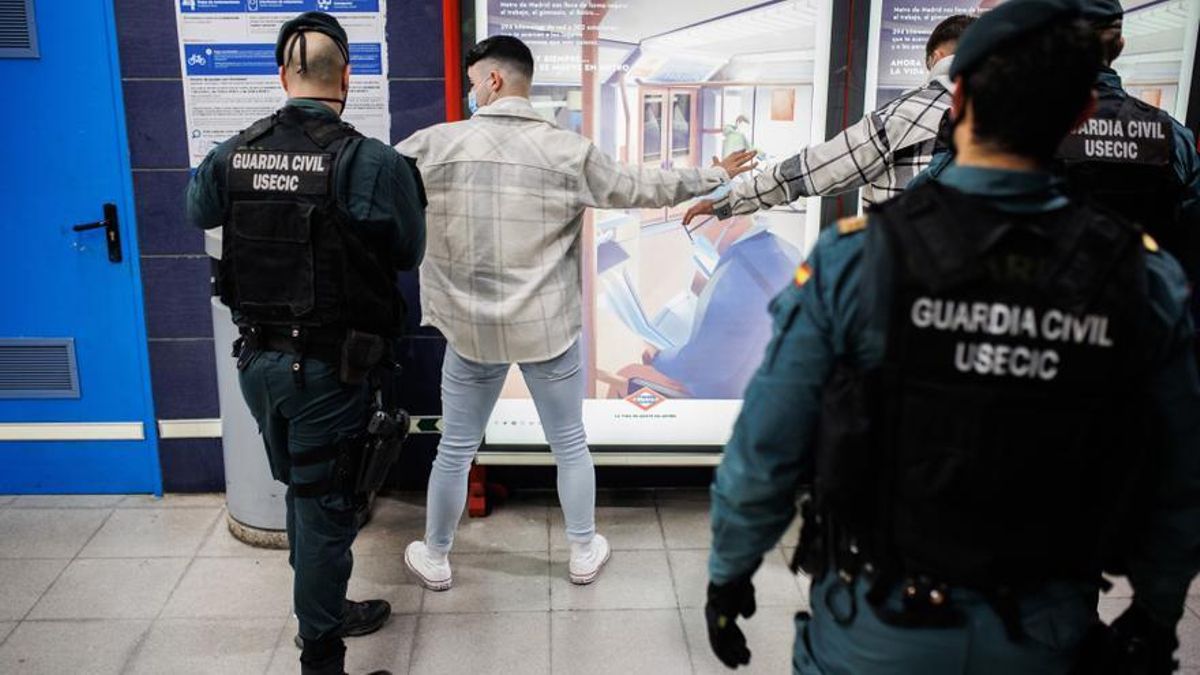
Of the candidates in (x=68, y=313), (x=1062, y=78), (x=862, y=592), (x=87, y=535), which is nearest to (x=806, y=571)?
(x=862, y=592)

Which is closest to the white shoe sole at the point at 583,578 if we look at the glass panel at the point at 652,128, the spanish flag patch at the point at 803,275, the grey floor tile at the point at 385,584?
the grey floor tile at the point at 385,584

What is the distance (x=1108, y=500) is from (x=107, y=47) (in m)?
3.44

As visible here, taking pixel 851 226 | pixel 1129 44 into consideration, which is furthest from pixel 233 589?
pixel 1129 44

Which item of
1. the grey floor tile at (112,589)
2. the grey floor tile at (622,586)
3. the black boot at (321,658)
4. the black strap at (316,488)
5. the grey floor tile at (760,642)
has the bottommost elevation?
the grey floor tile at (112,589)

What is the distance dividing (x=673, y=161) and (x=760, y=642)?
1.63 metres

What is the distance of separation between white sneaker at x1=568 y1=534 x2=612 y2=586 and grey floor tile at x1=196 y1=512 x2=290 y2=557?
103 centimetres

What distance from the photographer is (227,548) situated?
11.1 ft

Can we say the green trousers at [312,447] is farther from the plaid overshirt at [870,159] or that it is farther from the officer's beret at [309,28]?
the plaid overshirt at [870,159]

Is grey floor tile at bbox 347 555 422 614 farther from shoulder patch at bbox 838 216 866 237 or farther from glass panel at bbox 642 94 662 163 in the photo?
shoulder patch at bbox 838 216 866 237

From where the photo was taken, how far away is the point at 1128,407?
4.47ft

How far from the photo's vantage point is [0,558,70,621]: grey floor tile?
2988 mm

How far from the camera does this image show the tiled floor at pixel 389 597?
2.74 metres

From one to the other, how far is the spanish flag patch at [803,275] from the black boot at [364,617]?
77.7 inches

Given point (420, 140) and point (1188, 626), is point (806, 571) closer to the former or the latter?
point (420, 140)
